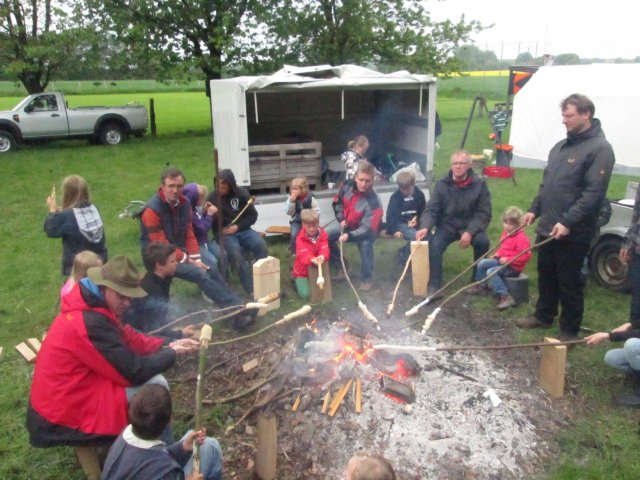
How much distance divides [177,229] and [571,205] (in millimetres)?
3768

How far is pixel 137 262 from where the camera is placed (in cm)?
742

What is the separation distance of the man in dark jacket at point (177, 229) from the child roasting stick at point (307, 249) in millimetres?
913

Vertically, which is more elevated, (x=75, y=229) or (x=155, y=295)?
(x=75, y=229)

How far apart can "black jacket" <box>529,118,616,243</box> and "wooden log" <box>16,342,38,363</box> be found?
16.0 ft

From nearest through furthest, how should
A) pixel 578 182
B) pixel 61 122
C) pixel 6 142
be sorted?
pixel 578 182 → pixel 6 142 → pixel 61 122

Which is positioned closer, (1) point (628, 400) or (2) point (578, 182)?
(1) point (628, 400)

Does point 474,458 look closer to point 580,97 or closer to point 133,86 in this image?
point 580,97

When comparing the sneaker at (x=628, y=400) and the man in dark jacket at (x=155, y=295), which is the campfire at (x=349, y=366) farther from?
the sneaker at (x=628, y=400)

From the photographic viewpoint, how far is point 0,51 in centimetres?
1662

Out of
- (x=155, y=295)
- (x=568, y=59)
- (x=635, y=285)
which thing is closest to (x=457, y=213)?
(x=635, y=285)

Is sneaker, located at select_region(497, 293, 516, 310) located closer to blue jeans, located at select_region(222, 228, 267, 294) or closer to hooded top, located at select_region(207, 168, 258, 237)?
blue jeans, located at select_region(222, 228, 267, 294)

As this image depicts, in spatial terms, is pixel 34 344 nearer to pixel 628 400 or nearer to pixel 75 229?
pixel 75 229

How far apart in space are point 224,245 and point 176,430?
2.80 m

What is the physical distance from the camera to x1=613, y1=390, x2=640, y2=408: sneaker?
418 cm
